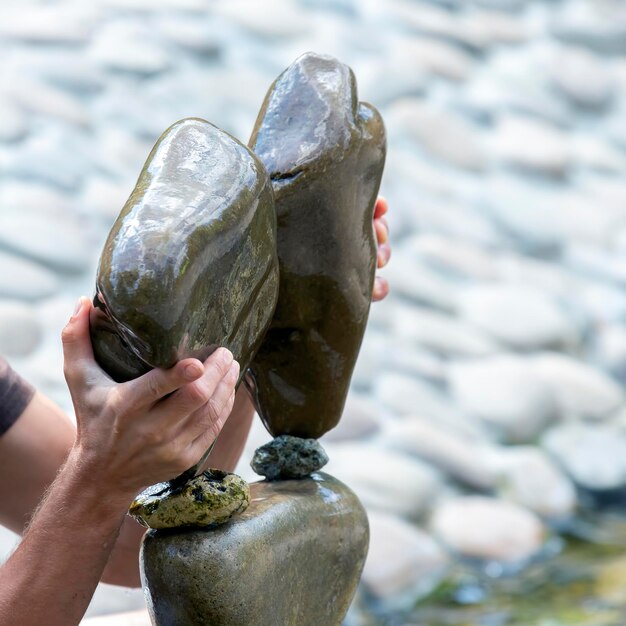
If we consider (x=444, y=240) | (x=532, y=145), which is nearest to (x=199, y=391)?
(x=444, y=240)

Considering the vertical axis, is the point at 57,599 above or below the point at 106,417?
below

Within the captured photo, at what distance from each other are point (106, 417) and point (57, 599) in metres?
0.20

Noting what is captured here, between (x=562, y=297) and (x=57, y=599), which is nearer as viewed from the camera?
(x=57, y=599)

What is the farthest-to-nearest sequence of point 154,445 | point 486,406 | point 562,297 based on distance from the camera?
1. point 562,297
2. point 486,406
3. point 154,445

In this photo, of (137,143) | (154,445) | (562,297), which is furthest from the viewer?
(137,143)

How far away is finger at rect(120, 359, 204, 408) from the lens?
0.81m

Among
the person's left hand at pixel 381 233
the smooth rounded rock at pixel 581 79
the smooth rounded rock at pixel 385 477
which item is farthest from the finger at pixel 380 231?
the smooth rounded rock at pixel 581 79

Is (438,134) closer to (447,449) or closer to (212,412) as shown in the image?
(447,449)

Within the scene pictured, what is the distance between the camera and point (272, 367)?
1.04 m

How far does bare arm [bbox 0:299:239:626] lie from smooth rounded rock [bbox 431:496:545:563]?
1.26 meters

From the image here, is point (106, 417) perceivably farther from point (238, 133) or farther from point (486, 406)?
point (238, 133)

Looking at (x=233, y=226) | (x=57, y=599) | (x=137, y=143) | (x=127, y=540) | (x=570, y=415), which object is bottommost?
(x=570, y=415)

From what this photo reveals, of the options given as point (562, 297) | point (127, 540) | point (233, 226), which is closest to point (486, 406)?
point (562, 297)

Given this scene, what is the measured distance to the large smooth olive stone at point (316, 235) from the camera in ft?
3.26
